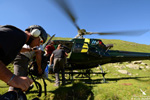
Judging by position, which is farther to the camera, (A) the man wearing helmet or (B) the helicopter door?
(B) the helicopter door

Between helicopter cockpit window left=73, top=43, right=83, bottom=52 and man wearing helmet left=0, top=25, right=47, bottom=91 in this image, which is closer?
man wearing helmet left=0, top=25, right=47, bottom=91

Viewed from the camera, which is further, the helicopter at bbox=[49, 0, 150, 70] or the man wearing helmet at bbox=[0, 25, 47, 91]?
the helicopter at bbox=[49, 0, 150, 70]

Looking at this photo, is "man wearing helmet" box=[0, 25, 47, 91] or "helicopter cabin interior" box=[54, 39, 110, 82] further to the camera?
"helicopter cabin interior" box=[54, 39, 110, 82]

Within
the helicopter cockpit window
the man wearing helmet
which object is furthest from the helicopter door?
the man wearing helmet

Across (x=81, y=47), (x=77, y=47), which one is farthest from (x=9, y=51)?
(x=81, y=47)

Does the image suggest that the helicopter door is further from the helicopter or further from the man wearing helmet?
the man wearing helmet

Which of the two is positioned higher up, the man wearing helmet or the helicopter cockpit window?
the helicopter cockpit window

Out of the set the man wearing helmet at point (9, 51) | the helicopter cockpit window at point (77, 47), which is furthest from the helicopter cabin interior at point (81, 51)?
the man wearing helmet at point (9, 51)

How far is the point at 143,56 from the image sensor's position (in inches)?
306

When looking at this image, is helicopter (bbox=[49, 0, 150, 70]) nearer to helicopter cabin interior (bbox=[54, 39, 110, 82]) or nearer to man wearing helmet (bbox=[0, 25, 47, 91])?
helicopter cabin interior (bbox=[54, 39, 110, 82])

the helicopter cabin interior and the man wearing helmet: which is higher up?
the helicopter cabin interior

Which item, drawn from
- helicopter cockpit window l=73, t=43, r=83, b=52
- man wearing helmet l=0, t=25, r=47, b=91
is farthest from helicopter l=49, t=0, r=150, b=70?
man wearing helmet l=0, t=25, r=47, b=91

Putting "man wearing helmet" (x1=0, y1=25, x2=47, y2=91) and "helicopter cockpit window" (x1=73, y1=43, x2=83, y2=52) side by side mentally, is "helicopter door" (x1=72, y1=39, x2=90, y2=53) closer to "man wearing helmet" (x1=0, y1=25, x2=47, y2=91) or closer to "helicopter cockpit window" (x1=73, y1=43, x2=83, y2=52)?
"helicopter cockpit window" (x1=73, y1=43, x2=83, y2=52)

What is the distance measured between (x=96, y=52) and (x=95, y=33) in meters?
1.79
